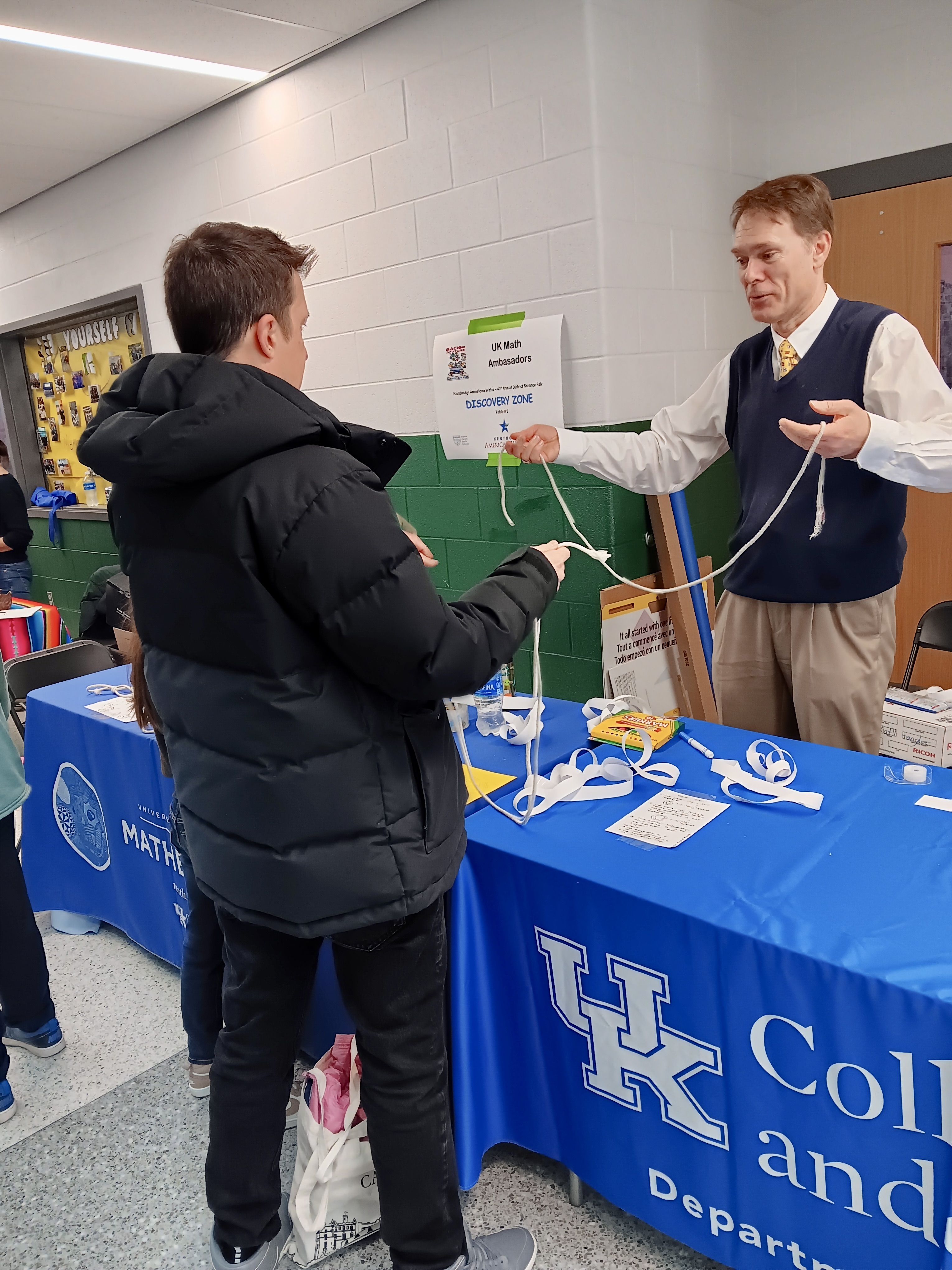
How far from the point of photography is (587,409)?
9.61 feet

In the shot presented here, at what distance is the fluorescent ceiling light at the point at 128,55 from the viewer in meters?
2.93

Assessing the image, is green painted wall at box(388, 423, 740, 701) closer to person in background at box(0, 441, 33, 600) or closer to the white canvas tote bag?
the white canvas tote bag

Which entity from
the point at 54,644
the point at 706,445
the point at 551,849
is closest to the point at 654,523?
the point at 706,445

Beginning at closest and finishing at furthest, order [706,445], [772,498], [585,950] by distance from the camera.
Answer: [585,950]
[772,498]
[706,445]

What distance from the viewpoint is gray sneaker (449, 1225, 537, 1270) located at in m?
1.41

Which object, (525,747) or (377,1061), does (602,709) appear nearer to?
(525,747)

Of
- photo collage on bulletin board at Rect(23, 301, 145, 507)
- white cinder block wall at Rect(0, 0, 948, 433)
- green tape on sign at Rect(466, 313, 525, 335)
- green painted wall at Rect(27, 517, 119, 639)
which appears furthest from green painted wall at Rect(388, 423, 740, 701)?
green painted wall at Rect(27, 517, 119, 639)

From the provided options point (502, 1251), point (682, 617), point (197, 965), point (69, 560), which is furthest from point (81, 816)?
point (69, 560)

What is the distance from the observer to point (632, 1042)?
133 centimetres

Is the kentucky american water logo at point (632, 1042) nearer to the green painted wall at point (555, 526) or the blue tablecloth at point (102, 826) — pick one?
the blue tablecloth at point (102, 826)

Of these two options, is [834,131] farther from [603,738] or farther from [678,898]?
[678,898]

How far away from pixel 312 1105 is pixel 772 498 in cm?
146

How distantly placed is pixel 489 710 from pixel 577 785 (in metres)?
0.42

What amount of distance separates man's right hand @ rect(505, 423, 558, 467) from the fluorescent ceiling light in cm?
221
